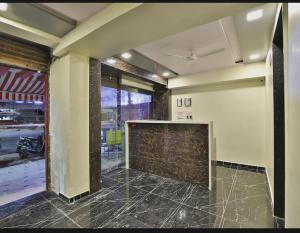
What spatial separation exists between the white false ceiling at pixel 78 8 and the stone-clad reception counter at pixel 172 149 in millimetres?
2302

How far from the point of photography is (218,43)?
2.81 m

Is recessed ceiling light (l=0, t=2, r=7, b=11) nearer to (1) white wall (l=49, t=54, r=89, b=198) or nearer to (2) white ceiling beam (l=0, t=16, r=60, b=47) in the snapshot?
(2) white ceiling beam (l=0, t=16, r=60, b=47)

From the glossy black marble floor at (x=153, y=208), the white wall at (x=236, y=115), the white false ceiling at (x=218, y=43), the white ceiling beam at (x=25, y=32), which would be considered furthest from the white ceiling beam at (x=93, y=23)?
the white wall at (x=236, y=115)

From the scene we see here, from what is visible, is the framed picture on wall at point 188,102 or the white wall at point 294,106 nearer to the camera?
the white wall at point 294,106

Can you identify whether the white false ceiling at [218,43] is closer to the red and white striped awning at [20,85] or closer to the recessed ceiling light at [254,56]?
the recessed ceiling light at [254,56]

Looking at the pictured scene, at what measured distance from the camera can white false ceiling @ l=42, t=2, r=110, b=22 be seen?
1775 millimetres

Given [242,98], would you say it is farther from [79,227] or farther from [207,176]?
[79,227]

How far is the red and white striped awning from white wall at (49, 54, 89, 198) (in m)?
1.43

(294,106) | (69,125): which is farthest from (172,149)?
(294,106)

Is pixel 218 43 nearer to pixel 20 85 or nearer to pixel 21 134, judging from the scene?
pixel 20 85

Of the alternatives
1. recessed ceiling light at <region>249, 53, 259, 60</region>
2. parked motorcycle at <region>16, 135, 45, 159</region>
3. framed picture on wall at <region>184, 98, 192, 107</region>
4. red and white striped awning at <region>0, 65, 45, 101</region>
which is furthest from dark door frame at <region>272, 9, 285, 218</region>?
parked motorcycle at <region>16, 135, 45, 159</region>

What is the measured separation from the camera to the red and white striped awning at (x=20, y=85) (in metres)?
3.89

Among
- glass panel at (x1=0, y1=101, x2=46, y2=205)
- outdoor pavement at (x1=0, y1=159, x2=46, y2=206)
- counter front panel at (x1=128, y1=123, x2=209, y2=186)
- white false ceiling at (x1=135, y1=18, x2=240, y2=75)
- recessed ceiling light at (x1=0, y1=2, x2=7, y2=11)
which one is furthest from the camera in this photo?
counter front panel at (x1=128, y1=123, x2=209, y2=186)

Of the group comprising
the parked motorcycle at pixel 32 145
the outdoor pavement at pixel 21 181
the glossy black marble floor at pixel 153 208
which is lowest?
the glossy black marble floor at pixel 153 208
